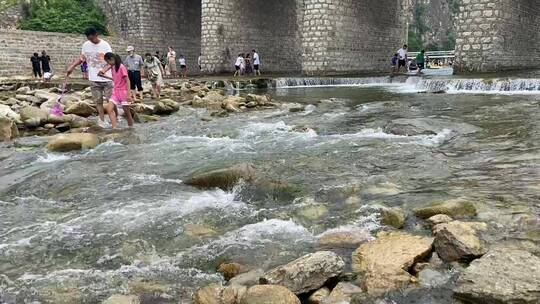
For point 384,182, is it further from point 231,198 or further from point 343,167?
point 231,198

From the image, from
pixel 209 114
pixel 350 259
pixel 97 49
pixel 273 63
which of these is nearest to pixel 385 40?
pixel 273 63

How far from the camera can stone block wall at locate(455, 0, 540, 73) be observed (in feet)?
64.2

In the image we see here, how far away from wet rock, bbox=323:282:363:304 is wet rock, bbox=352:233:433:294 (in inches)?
3.1

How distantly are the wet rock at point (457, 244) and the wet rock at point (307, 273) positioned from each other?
0.75 metres

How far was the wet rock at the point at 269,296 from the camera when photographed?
9.77ft

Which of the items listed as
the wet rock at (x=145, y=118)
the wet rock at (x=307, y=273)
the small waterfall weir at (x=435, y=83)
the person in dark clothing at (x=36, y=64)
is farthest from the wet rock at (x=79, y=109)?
the person in dark clothing at (x=36, y=64)

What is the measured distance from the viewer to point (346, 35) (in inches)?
969

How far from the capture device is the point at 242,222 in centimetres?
459

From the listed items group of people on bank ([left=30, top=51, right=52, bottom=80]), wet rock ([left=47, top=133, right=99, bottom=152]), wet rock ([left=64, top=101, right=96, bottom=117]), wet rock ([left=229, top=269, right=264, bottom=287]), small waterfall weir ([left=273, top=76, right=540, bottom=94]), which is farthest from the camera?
group of people on bank ([left=30, top=51, right=52, bottom=80])

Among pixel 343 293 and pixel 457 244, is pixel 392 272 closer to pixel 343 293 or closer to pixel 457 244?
pixel 343 293

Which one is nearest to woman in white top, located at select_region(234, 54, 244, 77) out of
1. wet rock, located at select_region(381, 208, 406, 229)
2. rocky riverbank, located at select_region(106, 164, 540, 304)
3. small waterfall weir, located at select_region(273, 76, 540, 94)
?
small waterfall weir, located at select_region(273, 76, 540, 94)

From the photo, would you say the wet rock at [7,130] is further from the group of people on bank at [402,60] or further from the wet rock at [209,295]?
the group of people on bank at [402,60]

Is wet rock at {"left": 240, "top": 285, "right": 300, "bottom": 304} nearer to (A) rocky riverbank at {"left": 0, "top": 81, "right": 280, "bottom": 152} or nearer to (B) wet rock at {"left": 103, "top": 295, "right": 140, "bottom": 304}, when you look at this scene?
(B) wet rock at {"left": 103, "top": 295, "right": 140, "bottom": 304}

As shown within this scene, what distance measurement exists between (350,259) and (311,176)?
2377 millimetres
